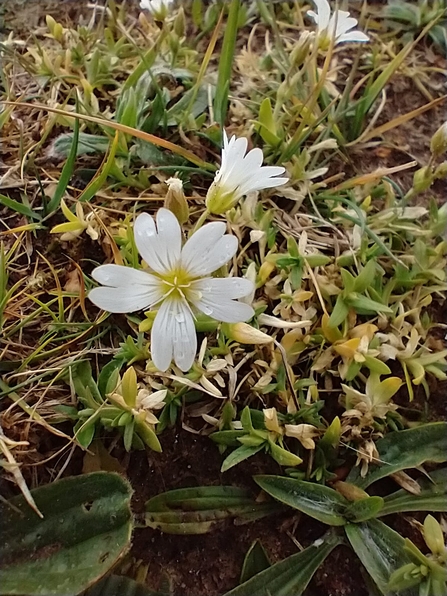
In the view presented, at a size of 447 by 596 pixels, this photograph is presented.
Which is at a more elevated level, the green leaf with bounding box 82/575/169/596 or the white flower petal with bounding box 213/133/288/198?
the white flower petal with bounding box 213/133/288/198

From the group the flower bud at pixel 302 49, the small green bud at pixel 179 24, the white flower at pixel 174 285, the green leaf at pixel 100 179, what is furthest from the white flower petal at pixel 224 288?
the small green bud at pixel 179 24

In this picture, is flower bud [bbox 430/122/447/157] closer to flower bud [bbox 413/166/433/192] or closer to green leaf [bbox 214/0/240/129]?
flower bud [bbox 413/166/433/192]

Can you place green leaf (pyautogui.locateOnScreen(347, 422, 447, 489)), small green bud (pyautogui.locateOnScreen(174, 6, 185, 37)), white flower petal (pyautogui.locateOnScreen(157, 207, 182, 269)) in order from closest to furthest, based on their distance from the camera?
1. white flower petal (pyautogui.locateOnScreen(157, 207, 182, 269))
2. green leaf (pyautogui.locateOnScreen(347, 422, 447, 489))
3. small green bud (pyautogui.locateOnScreen(174, 6, 185, 37))

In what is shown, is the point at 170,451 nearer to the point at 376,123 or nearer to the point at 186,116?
the point at 186,116

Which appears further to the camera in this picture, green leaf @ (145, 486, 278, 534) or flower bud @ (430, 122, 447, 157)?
flower bud @ (430, 122, 447, 157)

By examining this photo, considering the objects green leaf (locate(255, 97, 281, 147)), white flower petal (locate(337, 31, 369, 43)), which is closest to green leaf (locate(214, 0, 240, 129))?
green leaf (locate(255, 97, 281, 147))

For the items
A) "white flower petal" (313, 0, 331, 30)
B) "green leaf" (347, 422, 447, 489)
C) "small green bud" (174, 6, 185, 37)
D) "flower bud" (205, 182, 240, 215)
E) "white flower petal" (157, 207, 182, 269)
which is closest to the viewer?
"white flower petal" (157, 207, 182, 269)

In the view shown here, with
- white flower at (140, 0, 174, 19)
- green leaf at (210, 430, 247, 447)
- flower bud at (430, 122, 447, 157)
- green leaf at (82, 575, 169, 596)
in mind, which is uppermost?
flower bud at (430, 122, 447, 157)

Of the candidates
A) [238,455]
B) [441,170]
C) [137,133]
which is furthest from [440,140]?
[238,455]
